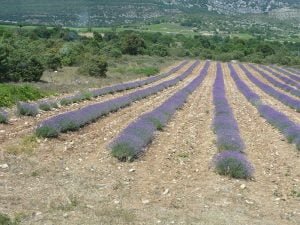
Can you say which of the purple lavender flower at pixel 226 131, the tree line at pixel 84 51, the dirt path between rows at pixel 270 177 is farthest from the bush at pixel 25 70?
the dirt path between rows at pixel 270 177

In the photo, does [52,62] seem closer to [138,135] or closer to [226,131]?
[226,131]

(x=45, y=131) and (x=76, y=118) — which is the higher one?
(x=45, y=131)

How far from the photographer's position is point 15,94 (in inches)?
818

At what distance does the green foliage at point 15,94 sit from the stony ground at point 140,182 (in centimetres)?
288

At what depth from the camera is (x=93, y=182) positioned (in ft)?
35.2

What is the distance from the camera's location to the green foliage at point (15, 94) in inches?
760

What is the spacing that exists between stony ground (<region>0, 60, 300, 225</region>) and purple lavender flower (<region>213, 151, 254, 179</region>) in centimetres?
18

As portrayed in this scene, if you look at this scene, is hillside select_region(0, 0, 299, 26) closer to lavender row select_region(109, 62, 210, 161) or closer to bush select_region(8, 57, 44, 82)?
bush select_region(8, 57, 44, 82)

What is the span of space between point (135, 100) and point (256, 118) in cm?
615

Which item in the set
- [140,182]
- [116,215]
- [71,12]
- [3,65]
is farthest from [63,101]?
[71,12]

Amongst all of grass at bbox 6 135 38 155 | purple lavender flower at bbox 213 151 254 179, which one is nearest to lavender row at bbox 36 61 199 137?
grass at bbox 6 135 38 155

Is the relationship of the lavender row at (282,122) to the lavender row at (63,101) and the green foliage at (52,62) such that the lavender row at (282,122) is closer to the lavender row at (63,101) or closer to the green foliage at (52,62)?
the lavender row at (63,101)

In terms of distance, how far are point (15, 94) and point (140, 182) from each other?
36.6 feet

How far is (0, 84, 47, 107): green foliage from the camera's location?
19295mm
